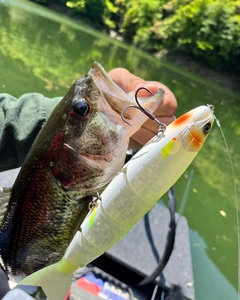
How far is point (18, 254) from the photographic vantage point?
995 mm

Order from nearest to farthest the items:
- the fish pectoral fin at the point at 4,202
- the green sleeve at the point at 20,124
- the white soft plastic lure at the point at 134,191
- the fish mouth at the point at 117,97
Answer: the white soft plastic lure at the point at 134,191 → the fish mouth at the point at 117,97 → the fish pectoral fin at the point at 4,202 → the green sleeve at the point at 20,124

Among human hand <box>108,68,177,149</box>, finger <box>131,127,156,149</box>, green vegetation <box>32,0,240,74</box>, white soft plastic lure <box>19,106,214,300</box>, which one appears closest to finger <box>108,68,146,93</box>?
human hand <box>108,68,177,149</box>

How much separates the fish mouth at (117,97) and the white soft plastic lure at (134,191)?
12 cm

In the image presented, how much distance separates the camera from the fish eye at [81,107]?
90 centimetres

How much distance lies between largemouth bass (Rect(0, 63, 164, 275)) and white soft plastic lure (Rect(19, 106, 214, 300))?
96 mm

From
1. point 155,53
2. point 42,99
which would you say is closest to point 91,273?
point 42,99

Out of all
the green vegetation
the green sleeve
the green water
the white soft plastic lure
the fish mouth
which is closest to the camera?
the white soft plastic lure

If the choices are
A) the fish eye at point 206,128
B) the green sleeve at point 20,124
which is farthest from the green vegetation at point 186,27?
the fish eye at point 206,128

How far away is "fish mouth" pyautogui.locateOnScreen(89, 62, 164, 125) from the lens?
33.1 inches

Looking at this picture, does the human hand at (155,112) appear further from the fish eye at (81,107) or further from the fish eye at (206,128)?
the fish eye at (206,128)

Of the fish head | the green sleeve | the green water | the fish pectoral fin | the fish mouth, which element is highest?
the fish mouth

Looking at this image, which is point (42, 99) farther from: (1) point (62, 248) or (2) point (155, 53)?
(2) point (155, 53)

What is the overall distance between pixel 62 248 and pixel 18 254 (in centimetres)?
13

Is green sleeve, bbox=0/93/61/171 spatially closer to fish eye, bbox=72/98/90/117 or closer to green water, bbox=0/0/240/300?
fish eye, bbox=72/98/90/117
